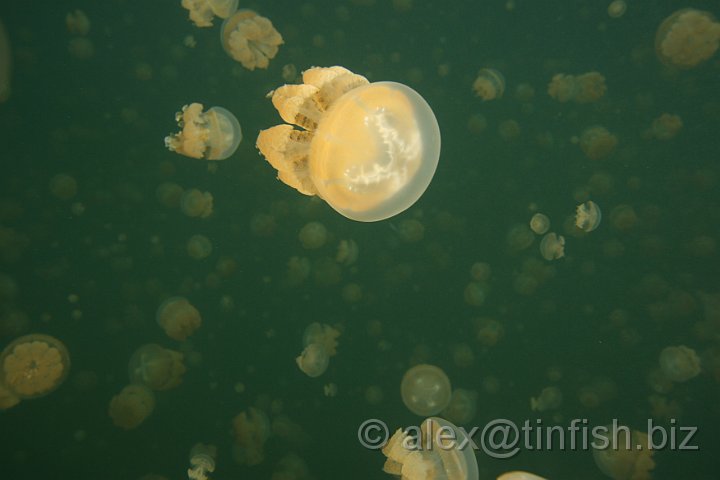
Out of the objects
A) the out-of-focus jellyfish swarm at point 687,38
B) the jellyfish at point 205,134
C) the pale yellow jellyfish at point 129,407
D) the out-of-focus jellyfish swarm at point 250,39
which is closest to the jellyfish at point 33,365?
the pale yellow jellyfish at point 129,407

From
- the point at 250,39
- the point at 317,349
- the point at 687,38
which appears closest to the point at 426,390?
the point at 317,349

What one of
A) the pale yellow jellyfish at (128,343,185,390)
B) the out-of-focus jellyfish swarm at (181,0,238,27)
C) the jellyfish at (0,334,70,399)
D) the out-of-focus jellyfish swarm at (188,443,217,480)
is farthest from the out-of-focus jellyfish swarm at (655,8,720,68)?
the jellyfish at (0,334,70,399)

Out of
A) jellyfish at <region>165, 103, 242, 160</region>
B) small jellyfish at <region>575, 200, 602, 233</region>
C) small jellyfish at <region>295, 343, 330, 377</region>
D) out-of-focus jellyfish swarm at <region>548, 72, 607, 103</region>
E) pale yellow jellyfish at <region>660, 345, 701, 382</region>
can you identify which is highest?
out-of-focus jellyfish swarm at <region>548, 72, 607, 103</region>

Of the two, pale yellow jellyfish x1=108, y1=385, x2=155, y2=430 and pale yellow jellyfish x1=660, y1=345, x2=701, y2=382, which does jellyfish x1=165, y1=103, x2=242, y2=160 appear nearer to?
pale yellow jellyfish x1=108, y1=385, x2=155, y2=430

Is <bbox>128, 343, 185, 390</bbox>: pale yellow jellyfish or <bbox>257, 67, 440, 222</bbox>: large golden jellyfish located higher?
<bbox>257, 67, 440, 222</bbox>: large golden jellyfish

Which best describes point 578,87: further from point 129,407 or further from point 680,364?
point 129,407

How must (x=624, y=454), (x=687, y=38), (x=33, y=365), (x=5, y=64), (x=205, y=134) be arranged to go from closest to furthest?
1. (x=33, y=365)
2. (x=205, y=134)
3. (x=5, y=64)
4. (x=624, y=454)
5. (x=687, y=38)

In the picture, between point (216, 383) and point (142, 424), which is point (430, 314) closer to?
point (216, 383)
